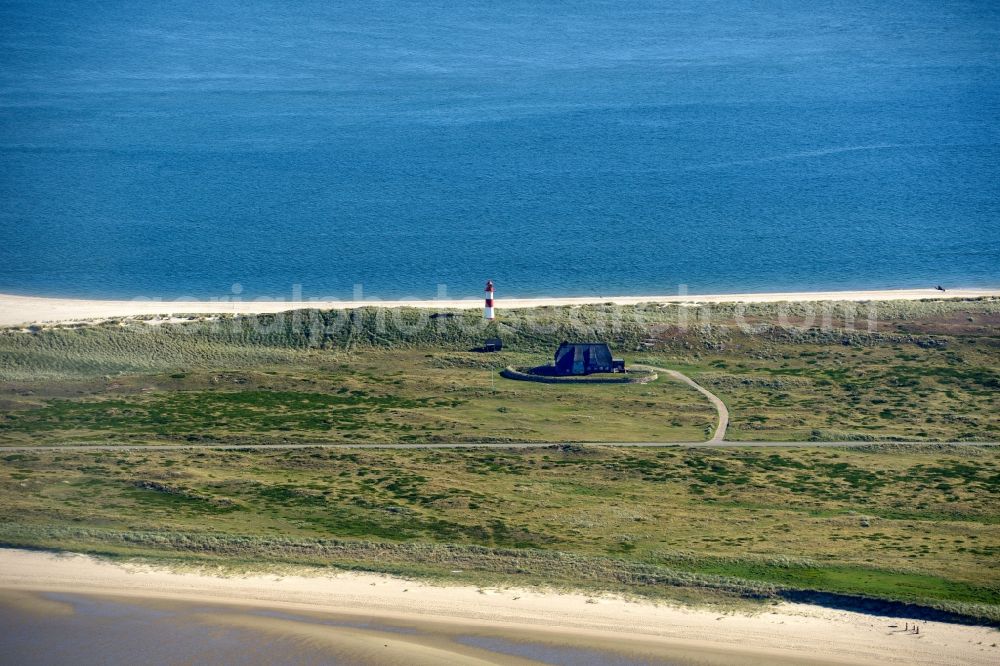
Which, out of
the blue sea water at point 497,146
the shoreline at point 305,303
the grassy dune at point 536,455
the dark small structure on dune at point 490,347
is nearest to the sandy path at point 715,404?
the grassy dune at point 536,455

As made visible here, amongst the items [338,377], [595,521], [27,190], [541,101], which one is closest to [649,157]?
[541,101]

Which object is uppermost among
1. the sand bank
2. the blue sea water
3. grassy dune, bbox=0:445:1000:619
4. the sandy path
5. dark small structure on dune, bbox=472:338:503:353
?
the blue sea water

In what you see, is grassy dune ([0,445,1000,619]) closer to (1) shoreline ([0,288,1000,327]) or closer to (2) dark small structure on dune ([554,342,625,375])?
(2) dark small structure on dune ([554,342,625,375])

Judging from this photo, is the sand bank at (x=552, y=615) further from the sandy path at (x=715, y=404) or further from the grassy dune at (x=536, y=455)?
the sandy path at (x=715, y=404)

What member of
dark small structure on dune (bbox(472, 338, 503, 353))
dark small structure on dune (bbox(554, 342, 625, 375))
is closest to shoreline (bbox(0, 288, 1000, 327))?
dark small structure on dune (bbox(472, 338, 503, 353))

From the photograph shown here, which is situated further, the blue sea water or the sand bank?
the blue sea water
